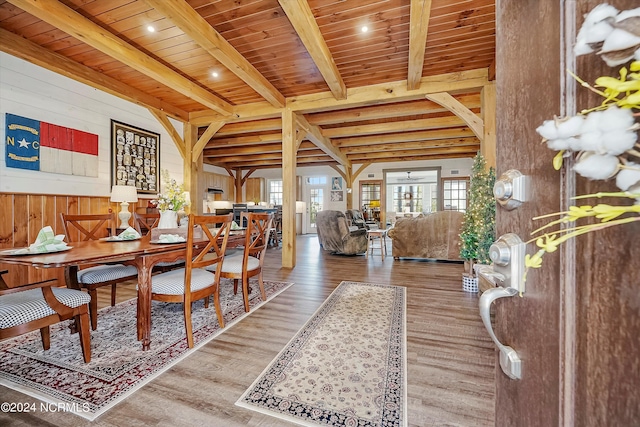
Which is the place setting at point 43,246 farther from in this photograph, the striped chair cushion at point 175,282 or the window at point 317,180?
the window at point 317,180

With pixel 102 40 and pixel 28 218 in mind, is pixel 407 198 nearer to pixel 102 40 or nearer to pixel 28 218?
pixel 102 40

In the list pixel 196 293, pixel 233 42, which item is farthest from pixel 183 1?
pixel 196 293

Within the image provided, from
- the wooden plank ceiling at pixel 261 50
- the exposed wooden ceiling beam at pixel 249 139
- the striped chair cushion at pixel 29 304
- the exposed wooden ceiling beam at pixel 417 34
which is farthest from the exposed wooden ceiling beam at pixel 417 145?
the striped chair cushion at pixel 29 304

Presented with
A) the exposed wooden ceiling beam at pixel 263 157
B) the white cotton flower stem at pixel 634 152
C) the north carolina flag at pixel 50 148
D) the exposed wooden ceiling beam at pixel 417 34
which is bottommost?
the white cotton flower stem at pixel 634 152

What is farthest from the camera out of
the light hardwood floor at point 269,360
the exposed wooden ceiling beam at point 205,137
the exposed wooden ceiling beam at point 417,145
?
the exposed wooden ceiling beam at point 417,145

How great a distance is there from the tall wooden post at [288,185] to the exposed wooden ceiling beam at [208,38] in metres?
0.66

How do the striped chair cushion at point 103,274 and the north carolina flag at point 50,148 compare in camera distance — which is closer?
the striped chair cushion at point 103,274

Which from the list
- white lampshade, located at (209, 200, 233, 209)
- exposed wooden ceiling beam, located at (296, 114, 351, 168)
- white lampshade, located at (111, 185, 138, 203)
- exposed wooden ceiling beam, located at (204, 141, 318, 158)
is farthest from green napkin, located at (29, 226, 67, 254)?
white lampshade, located at (209, 200, 233, 209)

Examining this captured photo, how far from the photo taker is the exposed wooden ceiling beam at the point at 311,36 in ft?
7.34

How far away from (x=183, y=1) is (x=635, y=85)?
9.67 ft

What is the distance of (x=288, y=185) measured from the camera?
450 centimetres

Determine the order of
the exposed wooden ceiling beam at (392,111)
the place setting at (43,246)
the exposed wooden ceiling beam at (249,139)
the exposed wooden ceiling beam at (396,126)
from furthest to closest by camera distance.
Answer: the exposed wooden ceiling beam at (249,139), the exposed wooden ceiling beam at (396,126), the exposed wooden ceiling beam at (392,111), the place setting at (43,246)

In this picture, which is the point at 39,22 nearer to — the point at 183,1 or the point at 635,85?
the point at 183,1

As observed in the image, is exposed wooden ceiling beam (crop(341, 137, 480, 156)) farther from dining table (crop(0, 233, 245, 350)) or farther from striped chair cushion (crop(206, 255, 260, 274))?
dining table (crop(0, 233, 245, 350))
